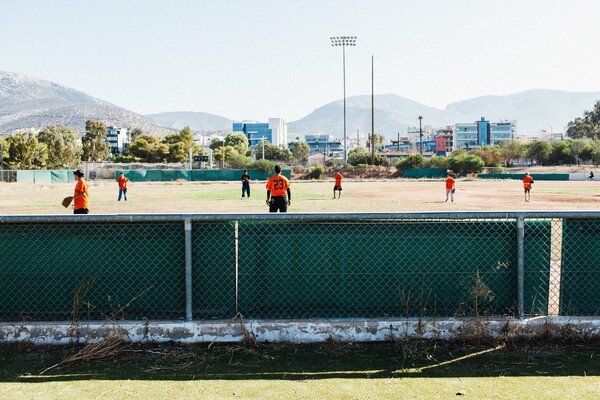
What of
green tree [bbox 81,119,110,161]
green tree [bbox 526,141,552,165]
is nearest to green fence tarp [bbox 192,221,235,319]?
green tree [bbox 81,119,110,161]

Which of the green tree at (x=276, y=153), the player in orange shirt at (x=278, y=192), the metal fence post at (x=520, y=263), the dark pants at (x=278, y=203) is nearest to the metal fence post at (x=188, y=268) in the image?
the metal fence post at (x=520, y=263)

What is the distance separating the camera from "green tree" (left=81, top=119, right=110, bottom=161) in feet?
391

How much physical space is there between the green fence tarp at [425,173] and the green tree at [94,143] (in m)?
70.4

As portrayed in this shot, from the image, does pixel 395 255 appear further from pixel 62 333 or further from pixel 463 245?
pixel 62 333

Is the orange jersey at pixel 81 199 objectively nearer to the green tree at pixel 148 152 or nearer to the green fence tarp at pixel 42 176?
the green fence tarp at pixel 42 176

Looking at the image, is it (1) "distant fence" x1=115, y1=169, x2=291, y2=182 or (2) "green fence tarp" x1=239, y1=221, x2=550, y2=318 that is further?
(1) "distant fence" x1=115, y1=169, x2=291, y2=182

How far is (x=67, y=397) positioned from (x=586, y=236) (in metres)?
5.10

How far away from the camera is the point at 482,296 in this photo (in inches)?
224

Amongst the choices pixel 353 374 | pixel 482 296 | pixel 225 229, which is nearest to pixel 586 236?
pixel 482 296

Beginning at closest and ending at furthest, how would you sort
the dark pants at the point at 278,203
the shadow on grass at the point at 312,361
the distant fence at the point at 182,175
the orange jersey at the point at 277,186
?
the shadow on grass at the point at 312,361, the orange jersey at the point at 277,186, the dark pants at the point at 278,203, the distant fence at the point at 182,175

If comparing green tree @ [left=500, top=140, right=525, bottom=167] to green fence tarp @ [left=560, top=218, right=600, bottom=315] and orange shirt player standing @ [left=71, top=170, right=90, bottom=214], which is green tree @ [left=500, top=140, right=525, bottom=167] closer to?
orange shirt player standing @ [left=71, top=170, right=90, bottom=214]

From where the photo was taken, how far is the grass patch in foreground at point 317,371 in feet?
14.4

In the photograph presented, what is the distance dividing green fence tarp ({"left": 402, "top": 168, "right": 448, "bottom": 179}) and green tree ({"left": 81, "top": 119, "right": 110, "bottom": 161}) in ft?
231

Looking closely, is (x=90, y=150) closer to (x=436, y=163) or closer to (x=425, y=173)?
(x=425, y=173)
